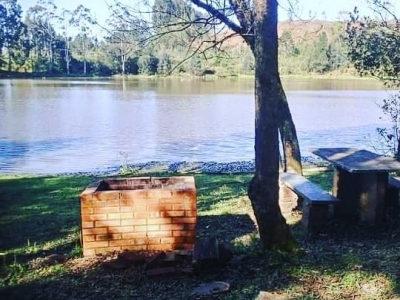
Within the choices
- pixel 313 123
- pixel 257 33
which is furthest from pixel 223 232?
pixel 313 123

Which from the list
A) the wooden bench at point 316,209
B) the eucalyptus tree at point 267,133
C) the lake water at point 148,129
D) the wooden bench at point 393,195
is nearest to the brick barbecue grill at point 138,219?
the eucalyptus tree at point 267,133

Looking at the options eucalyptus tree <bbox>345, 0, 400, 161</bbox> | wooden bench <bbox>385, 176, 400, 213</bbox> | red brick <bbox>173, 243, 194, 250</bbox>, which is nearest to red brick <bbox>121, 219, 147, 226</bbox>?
red brick <bbox>173, 243, 194, 250</bbox>

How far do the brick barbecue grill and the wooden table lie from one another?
162 cm

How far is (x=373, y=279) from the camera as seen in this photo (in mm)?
3479

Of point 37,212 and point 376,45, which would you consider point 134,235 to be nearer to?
point 37,212

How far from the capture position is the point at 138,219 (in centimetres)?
445

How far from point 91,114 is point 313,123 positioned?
12.8m

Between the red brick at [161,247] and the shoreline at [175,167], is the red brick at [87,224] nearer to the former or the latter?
the red brick at [161,247]

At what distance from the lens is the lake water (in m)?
17.0

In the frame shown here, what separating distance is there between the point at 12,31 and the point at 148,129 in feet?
200

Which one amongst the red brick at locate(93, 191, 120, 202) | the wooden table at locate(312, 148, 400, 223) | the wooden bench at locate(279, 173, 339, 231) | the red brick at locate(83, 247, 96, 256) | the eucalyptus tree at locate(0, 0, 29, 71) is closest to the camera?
the red brick at locate(93, 191, 120, 202)

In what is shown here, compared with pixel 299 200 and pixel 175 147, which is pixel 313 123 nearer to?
pixel 175 147

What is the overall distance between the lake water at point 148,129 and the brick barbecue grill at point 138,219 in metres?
9.55

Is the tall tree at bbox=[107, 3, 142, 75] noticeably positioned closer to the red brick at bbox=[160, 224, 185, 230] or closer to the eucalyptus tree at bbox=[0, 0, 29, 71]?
the red brick at bbox=[160, 224, 185, 230]
